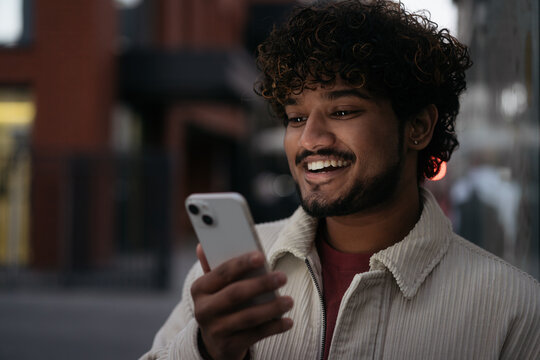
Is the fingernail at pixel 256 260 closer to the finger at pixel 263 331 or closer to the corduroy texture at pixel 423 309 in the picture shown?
the finger at pixel 263 331

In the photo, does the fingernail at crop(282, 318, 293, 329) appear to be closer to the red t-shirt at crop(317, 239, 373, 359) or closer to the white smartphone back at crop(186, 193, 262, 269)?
the white smartphone back at crop(186, 193, 262, 269)

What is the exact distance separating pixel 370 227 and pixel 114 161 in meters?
8.45

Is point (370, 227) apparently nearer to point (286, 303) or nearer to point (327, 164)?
point (327, 164)

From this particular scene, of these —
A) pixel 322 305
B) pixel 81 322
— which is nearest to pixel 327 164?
pixel 322 305

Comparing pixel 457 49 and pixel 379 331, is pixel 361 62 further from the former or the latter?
pixel 379 331

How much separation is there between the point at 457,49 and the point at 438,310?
0.96 metres

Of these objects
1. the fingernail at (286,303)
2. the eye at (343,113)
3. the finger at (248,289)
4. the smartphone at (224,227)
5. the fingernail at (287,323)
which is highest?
the eye at (343,113)

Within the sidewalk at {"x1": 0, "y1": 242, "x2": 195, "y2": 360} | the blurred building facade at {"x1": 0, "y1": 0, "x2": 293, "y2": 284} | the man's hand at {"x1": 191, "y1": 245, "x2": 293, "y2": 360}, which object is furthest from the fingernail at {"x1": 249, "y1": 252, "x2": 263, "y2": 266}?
the blurred building facade at {"x1": 0, "y1": 0, "x2": 293, "y2": 284}

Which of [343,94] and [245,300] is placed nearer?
[245,300]

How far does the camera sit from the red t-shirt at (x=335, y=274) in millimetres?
2043

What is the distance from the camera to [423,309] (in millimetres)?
1919

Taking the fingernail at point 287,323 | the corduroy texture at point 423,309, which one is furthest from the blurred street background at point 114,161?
the fingernail at point 287,323

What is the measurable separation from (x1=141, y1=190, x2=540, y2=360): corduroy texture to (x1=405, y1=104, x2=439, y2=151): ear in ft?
0.83

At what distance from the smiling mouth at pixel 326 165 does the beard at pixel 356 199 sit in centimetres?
6
